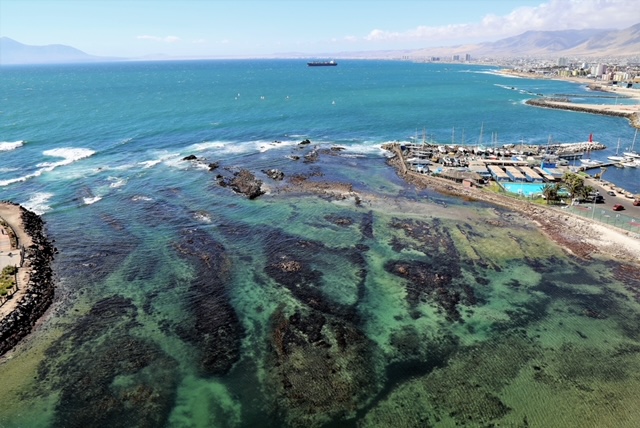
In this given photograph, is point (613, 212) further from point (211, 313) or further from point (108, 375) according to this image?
point (108, 375)

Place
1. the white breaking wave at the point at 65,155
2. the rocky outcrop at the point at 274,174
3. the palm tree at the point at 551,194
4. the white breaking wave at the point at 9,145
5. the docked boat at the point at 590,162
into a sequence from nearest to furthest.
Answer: the palm tree at the point at 551,194
the rocky outcrop at the point at 274,174
the white breaking wave at the point at 65,155
the docked boat at the point at 590,162
the white breaking wave at the point at 9,145

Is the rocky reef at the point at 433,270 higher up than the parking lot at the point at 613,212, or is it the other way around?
the parking lot at the point at 613,212

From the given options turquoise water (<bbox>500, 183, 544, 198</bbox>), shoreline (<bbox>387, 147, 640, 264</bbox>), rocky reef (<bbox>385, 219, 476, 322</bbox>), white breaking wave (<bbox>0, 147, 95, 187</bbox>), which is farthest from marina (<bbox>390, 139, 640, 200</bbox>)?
white breaking wave (<bbox>0, 147, 95, 187</bbox>)

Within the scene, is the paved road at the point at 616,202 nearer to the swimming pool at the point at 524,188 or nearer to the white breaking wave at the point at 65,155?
the swimming pool at the point at 524,188

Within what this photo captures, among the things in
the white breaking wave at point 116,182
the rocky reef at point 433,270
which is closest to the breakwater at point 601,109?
the rocky reef at point 433,270

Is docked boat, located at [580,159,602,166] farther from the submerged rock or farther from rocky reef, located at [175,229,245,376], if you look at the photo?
rocky reef, located at [175,229,245,376]

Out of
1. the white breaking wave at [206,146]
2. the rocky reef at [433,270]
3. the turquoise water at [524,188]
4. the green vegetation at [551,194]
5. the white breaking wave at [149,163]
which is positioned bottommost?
the rocky reef at [433,270]
